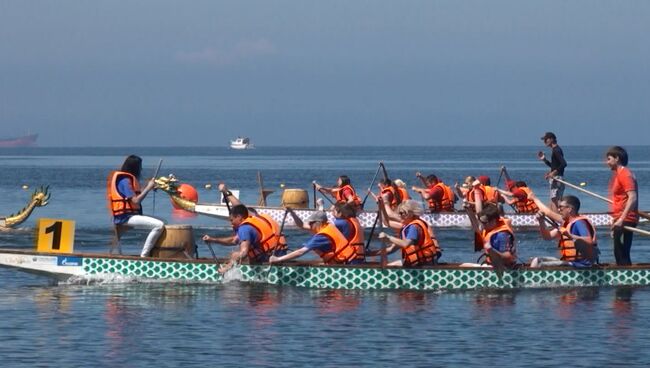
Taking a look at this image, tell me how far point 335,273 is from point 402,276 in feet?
3.34

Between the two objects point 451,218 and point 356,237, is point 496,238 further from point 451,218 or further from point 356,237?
point 451,218

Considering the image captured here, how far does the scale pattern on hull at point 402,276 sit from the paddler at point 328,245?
20cm

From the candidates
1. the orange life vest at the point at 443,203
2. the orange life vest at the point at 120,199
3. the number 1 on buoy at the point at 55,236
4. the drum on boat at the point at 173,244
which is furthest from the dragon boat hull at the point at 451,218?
the number 1 on buoy at the point at 55,236

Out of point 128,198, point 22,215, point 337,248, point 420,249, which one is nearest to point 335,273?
point 337,248

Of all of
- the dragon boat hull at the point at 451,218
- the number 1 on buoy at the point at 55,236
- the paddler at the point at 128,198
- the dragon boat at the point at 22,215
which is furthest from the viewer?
the dragon boat hull at the point at 451,218

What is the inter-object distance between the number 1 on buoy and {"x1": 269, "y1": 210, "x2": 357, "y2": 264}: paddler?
3.11 meters

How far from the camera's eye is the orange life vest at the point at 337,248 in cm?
2159

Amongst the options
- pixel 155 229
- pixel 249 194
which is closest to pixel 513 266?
pixel 155 229

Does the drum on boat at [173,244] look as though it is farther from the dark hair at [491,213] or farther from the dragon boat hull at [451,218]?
the dragon boat hull at [451,218]

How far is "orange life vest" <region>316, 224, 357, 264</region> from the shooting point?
70.8 feet

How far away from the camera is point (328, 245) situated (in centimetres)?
2161

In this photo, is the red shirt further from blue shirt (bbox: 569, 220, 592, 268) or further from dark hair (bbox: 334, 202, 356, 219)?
dark hair (bbox: 334, 202, 356, 219)

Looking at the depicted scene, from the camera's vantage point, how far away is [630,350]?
17.2m

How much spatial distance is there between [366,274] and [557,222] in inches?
137
